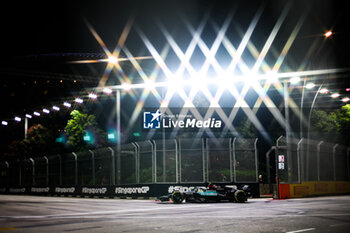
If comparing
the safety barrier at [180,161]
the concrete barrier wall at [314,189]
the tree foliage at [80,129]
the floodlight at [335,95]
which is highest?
the floodlight at [335,95]

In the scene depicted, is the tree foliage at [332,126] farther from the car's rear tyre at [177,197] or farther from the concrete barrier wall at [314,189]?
the car's rear tyre at [177,197]

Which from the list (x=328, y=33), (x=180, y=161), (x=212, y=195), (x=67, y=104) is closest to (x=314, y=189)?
(x=180, y=161)

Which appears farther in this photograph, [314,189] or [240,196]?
[314,189]

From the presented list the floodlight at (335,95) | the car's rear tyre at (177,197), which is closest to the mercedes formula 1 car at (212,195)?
the car's rear tyre at (177,197)

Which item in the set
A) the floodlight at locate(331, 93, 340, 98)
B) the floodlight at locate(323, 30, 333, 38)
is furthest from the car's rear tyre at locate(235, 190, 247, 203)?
the floodlight at locate(331, 93, 340, 98)

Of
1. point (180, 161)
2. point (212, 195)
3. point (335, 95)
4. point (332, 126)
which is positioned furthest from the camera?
point (332, 126)

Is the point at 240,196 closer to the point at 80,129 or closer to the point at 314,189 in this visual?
the point at 314,189

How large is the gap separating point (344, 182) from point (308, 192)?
26.2ft

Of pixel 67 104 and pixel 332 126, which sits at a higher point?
pixel 67 104

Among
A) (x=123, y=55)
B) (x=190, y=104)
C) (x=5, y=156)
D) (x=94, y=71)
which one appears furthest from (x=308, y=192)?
(x=5, y=156)

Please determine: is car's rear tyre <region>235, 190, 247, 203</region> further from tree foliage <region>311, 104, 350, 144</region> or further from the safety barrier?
tree foliage <region>311, 104, 350, 144</region>

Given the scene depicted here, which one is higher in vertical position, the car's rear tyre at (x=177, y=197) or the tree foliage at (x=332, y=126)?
the tree foliage at (x=332, y=126)

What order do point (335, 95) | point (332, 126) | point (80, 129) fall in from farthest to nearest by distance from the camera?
point (332, 126) → point (80, 129) → point (335, 95)

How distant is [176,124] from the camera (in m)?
34.5
